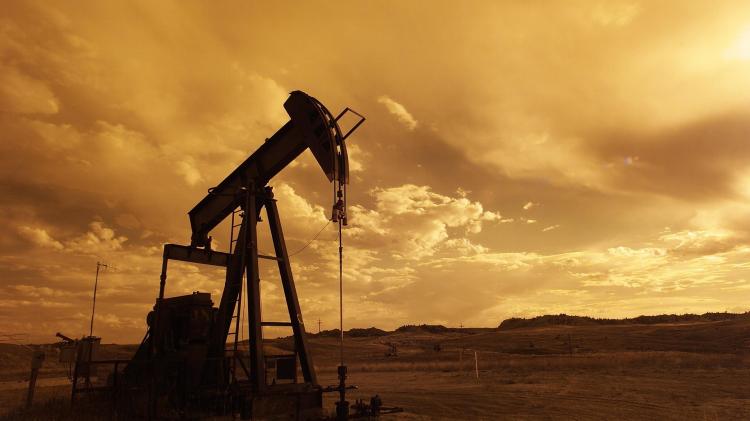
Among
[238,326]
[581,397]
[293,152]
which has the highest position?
[293,152]

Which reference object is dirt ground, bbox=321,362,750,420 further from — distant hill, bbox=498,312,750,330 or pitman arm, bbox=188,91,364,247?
distant hill, bbox=498,312,750,330

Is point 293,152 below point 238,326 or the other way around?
the other way around

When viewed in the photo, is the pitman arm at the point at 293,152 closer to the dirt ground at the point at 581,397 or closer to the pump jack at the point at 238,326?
the pump jack at the point at 238,326

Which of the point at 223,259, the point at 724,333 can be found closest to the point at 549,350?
the point at 724,333

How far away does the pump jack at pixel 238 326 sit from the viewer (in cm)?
872

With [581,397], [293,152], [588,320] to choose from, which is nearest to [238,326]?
[293,152]

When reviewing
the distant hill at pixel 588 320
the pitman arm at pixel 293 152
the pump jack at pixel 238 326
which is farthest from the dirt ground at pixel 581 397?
the distant hill at pixel 588 320

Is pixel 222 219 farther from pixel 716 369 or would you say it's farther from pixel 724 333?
pixel 724 333

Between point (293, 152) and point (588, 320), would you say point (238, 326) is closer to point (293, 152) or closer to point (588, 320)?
point (293, 152)

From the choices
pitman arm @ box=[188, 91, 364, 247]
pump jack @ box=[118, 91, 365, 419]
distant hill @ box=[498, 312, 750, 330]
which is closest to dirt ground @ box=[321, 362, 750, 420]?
pump jack @ box=[118, 91, 365, 419]

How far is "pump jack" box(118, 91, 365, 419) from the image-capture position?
8719mm

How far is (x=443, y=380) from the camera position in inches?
762

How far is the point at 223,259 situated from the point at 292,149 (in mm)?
3549

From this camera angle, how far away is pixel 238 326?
919 cm
